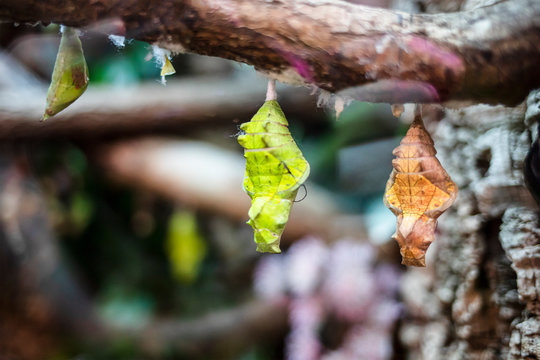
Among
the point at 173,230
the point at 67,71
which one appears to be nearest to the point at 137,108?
the point at 173,230

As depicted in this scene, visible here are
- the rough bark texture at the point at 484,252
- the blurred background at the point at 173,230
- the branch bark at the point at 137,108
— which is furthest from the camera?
the branch bark at the point at 137,108

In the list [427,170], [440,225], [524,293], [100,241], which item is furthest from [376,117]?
[100,241]

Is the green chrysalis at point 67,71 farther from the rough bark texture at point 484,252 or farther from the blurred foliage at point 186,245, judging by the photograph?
the blurred foliage at point 186,245

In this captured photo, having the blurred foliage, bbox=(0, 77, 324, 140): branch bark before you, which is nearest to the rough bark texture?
bbox=(0, 77, 324, 140): branch bark

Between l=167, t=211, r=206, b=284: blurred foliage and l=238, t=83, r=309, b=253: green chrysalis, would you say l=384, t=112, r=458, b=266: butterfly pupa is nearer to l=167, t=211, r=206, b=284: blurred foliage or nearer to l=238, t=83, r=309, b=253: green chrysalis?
l=238, t=83, r=309, b=253: green chrysalis

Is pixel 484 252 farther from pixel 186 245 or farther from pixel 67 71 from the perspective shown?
pixel 186 245

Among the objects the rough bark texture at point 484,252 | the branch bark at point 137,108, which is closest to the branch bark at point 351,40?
the rough bark texture at point 484,252
